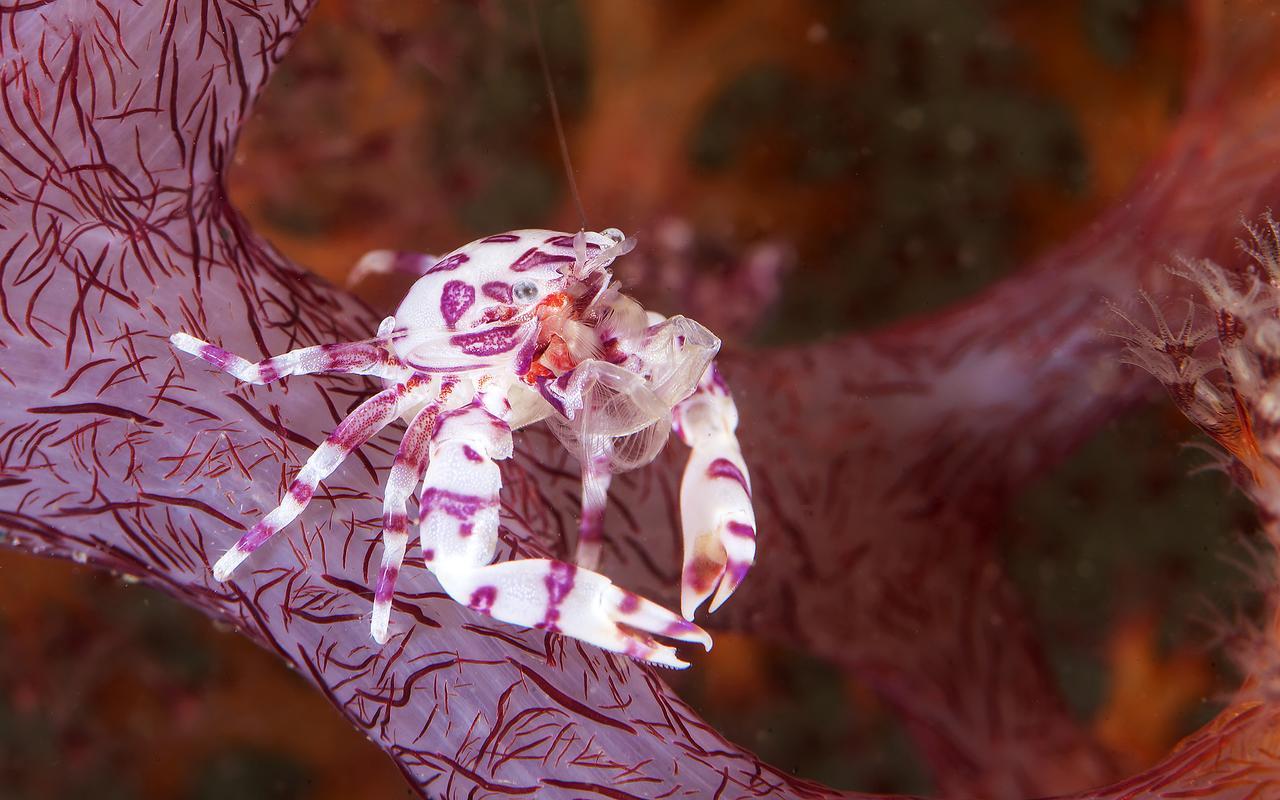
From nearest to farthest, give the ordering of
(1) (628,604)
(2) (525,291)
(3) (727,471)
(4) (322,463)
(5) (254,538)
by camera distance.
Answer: (5) (254,538)
(4) (322,463)
(1) (628,604)
(2) (525,291)
(3) (727,471)

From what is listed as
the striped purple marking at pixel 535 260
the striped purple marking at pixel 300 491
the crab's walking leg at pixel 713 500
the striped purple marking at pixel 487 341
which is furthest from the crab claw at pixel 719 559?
the striped purple marking at pixel 300 491

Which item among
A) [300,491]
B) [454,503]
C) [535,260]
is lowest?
[300,491]

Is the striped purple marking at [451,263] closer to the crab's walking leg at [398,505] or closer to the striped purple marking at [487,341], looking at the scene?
the striped purple marking at [487,341]

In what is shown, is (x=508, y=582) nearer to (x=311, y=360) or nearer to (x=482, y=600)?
(x=482, y=600)

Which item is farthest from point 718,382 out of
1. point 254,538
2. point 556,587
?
point 254,538

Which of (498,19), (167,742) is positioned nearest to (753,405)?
(498,19)

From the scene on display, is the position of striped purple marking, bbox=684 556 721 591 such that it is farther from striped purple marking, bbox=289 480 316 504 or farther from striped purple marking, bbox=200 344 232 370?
striped purple marking, bbox=200 344 232 370

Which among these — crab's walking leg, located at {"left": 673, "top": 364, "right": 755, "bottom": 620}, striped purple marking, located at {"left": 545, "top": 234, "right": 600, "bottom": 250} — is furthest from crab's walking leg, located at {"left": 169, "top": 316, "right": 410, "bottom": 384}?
crab's walking leg, located at {"left": 673, "top": 364, "right": 755, "bottom": 620}
